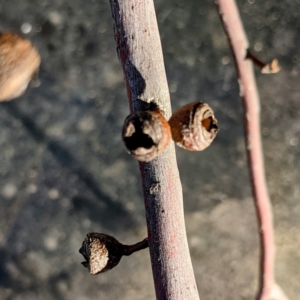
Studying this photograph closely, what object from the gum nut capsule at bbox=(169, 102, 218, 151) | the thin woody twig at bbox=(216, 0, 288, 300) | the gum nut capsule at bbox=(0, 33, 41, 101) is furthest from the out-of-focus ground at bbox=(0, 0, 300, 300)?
the gum nut capsule at bbox=(169, 102, 218, 151)

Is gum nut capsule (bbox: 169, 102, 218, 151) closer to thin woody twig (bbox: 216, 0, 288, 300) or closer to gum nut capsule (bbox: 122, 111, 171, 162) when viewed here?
gum nut capsule (bbox: 122, 111, 171, 162)

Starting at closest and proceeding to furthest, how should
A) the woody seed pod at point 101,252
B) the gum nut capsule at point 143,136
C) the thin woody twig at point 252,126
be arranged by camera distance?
the gum nut capsule at point 143,136 → the woody seed pod at point 101,252 → the thin woody twig at point 252,126

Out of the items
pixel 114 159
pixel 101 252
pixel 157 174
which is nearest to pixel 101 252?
pixel 101 252

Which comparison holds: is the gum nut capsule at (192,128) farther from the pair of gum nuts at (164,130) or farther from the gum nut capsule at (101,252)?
the gum nut capsule at (101,252)

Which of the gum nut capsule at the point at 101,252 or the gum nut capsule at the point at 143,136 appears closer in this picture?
the gum nut capsule at the point at 143,136

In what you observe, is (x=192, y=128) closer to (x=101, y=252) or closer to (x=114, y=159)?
(x=101, y=252)

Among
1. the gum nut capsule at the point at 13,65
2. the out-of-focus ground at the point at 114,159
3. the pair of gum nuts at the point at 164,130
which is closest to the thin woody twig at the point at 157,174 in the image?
the pair of gum nuts at the point at 164,130

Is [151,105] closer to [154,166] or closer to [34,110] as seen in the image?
[154,166]
